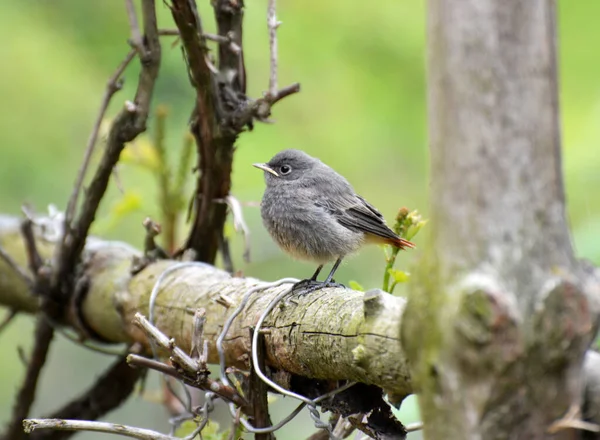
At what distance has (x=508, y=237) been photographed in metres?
1.30

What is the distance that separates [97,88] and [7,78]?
2.18ft

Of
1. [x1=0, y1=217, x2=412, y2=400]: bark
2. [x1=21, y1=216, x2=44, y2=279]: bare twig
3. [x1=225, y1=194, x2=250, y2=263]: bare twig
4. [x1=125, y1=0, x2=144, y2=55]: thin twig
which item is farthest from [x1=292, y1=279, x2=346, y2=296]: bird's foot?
[x1=21, y1=216, x2=44, y2=279]: bare twig

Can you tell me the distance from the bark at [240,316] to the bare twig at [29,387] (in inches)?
7.7

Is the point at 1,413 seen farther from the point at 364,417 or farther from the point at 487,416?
the point at 487,416

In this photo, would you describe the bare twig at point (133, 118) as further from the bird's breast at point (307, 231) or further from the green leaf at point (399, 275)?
the green leaf at point (399, 275)

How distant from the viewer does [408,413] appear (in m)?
2.89

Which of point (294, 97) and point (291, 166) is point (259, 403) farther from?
point (294, 97)

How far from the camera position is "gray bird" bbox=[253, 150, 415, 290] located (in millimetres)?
3691

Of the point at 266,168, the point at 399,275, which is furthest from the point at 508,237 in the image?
the point at 266,168

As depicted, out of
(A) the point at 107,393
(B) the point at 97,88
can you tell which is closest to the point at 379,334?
(A) the point at 107,393

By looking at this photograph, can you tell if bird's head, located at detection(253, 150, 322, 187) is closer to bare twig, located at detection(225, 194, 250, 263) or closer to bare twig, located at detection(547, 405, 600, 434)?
bare twig, located at detection(225, 194, 250, 263)

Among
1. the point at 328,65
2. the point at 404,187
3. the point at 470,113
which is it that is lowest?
the point at 470,113

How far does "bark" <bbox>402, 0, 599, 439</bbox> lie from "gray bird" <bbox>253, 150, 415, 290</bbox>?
2.16 m

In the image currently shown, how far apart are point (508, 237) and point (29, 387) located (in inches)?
122
